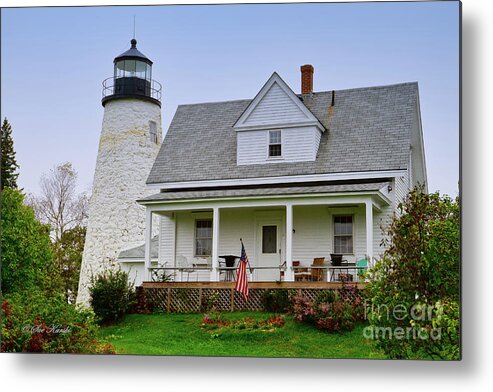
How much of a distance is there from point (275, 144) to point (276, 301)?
3.98m

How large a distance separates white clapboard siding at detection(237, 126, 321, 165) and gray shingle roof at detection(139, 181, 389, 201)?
0.83 meters

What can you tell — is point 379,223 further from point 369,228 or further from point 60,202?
point 60,202

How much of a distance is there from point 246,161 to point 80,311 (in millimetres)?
5784

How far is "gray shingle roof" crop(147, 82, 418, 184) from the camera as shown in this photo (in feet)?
56.2

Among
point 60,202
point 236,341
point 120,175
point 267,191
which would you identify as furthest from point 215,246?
point 120,175

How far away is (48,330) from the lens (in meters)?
12.7

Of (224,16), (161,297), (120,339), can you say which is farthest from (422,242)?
(161,297)

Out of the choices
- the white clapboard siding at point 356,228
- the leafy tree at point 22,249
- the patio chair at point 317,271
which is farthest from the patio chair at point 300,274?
the leafy tree at point 22,249

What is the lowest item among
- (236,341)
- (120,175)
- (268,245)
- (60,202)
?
(236,341)

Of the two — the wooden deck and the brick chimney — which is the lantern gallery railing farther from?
the wooden deck

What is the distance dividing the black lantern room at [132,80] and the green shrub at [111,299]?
13.9 ft

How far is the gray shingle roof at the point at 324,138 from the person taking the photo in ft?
56.2

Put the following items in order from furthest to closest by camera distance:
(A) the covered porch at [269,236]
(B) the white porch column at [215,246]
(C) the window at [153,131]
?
1. (C) the window at [153,131]
2. (B) the white porch column at [215,246]
3. (A) the covered porch at [269,236]

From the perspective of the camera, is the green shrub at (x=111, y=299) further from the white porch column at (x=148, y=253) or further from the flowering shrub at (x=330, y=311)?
the flowering shrub at (x=330, y=311)
